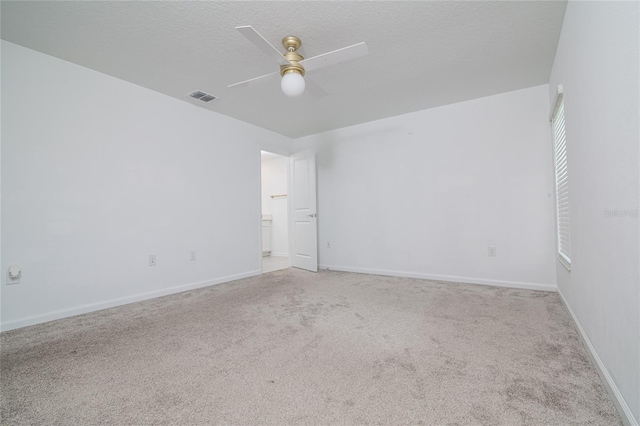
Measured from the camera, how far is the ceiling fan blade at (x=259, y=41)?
161 cm

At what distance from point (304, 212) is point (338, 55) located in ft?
9.97

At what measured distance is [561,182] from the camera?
269 cm

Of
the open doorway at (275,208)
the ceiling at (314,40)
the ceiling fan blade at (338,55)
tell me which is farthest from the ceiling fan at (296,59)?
the open doorway at (275,208)

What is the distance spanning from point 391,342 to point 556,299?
2.05 metres

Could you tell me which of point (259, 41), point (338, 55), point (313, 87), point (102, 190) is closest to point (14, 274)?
point (102, 190)

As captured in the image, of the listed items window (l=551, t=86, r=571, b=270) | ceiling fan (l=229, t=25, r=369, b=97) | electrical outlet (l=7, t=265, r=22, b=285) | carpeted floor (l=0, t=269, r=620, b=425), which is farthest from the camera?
window (l=551, t=86, r=571, b=270)

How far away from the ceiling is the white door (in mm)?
1510

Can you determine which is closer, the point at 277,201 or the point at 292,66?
the point at 292,66

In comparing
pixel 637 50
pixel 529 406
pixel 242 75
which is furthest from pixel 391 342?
pixel 242 75

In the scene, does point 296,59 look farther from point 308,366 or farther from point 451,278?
point 451,278

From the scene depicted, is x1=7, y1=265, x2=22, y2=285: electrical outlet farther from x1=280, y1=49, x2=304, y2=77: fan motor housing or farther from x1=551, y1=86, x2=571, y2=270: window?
x1=551, y1=86, x2=571, y2=270: window

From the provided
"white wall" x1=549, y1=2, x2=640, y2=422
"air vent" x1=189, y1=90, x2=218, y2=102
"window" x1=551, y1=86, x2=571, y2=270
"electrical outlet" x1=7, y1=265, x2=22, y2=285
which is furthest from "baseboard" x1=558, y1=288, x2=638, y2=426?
"air vent" x1=189, y1=90, x2=218, y2=102

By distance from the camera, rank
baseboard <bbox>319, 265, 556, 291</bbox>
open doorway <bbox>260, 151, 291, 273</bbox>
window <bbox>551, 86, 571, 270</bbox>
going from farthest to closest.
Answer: open doorway <bbox>260, 151, 291, 273</bbox> → baseboard <bbox>319, 265, 556, 291</bbox> → window <bbox>551, 86, 571, 270</bbox>

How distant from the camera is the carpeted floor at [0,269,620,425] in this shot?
1.22 m
